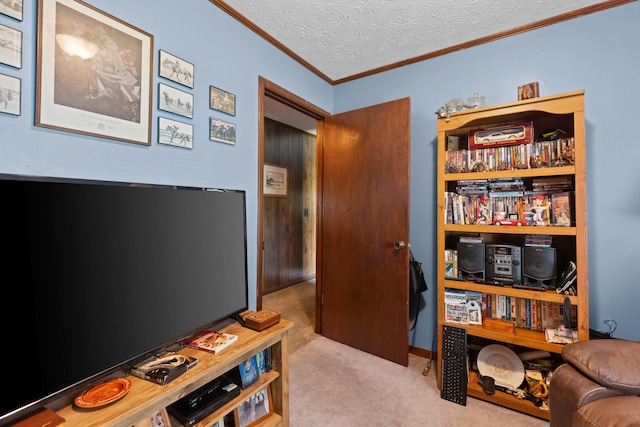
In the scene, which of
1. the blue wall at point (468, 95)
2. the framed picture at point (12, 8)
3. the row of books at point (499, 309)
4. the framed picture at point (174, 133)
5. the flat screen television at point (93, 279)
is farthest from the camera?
the row of books at point (499, 309)

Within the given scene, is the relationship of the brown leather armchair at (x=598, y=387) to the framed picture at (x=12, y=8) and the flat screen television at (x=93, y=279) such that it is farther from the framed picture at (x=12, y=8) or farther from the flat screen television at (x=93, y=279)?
the framed picture at (x=12, y=8)

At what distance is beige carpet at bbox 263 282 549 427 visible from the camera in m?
1.62

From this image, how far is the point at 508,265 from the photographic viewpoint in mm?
1803

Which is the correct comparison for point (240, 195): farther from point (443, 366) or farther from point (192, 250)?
point (443, 366)

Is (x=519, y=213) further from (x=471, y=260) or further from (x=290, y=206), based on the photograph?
(x=290, y=206)

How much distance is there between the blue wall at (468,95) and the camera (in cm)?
133

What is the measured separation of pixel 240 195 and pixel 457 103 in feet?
5.21

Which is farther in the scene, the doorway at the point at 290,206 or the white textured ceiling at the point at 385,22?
the doorway at the point at 290,206

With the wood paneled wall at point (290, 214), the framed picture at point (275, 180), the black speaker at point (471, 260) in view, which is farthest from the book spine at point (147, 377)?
the framed picture at point (275, 180)

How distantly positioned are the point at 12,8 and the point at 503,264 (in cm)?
264

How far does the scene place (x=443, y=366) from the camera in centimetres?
185

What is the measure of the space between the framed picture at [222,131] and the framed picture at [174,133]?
5.4 inches

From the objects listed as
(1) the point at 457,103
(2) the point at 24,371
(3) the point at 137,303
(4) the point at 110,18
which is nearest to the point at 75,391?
(2) the point at 24,371

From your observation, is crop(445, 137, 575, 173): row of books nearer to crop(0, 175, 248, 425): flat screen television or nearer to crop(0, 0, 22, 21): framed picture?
crop(0, 175, 248, 425): flat screen television
